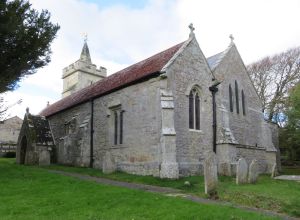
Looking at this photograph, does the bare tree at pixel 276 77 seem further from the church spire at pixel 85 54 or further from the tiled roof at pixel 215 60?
the church spire at pixel 85 54

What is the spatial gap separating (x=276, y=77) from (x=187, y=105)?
21178 mm

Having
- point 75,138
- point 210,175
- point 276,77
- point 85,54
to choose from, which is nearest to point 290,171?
point 276,77

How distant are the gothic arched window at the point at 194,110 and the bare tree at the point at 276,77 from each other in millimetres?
17662

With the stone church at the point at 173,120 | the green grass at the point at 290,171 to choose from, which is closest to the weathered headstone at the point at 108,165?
the stone church at the point at 173,120

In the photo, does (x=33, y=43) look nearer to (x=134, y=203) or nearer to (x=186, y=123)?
(x=186, y=123)

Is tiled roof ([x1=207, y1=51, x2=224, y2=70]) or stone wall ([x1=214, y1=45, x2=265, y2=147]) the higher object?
tiled roof ([x1=207, y1=51, x2=224, y2=70])

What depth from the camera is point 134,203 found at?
902 cm

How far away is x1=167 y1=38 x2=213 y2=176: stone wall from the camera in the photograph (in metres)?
16.7

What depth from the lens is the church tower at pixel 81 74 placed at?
44.4 meters

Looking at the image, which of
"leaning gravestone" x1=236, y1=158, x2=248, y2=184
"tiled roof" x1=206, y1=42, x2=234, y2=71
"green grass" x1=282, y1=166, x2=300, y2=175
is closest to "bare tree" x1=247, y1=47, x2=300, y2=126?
"green grass" x1=282, y1=166, x2=300, y2=175

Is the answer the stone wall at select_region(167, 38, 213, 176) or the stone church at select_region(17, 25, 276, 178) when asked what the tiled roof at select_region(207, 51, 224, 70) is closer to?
the stone church at select_region(17, 25, 276, 178)

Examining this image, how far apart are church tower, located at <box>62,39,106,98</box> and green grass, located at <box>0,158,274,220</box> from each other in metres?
33.3

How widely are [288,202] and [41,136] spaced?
19589mm

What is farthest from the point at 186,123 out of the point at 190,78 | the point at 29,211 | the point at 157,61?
the point at 29,211
